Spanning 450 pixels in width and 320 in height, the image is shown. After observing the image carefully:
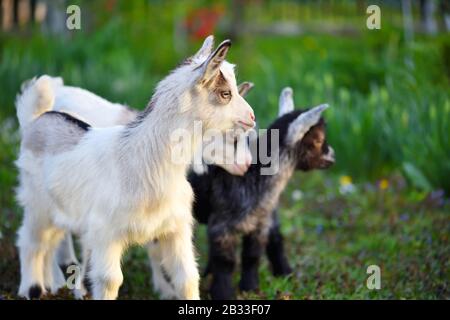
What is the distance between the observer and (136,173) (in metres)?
4.14

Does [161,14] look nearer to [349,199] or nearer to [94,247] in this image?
[349,199]

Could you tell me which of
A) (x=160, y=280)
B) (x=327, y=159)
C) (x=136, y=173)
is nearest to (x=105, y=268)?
(x=136, y=173)

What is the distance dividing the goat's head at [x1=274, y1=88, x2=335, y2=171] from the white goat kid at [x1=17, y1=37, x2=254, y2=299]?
128 cm

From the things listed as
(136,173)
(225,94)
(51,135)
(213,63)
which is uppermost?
(213,63)

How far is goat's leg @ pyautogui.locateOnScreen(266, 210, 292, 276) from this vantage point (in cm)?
574

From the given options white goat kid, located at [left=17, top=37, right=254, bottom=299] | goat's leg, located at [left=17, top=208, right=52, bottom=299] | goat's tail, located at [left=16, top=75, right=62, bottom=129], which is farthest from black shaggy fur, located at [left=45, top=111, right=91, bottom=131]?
goat's leg, located at [left=17, top=208, right=52, bottom=299]

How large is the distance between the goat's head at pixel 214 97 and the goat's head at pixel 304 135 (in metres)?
1.32

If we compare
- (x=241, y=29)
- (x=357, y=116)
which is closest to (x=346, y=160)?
(x=357, y=116)

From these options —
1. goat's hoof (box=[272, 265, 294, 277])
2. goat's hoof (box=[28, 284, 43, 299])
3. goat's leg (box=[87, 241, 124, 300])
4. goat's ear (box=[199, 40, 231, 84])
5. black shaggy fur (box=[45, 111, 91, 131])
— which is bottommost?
goat's hoof (box=[28, 284, 43, 299])

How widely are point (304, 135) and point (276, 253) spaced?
95 centimetres

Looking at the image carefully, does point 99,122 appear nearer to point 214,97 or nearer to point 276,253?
point 214,97

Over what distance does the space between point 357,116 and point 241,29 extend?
24.5 ft

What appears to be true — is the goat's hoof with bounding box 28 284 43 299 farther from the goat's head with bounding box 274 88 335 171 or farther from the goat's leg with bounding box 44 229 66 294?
the goat's head with bounding box 274 88 335 171

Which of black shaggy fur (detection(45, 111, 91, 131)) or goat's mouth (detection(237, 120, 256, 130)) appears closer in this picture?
goat's mouth (detection(237, 120, 256, 130))
